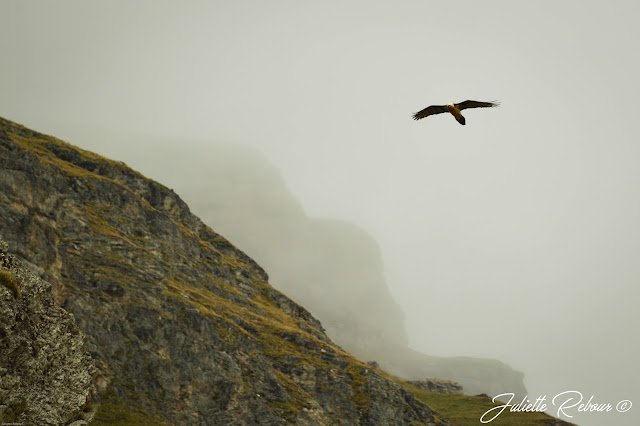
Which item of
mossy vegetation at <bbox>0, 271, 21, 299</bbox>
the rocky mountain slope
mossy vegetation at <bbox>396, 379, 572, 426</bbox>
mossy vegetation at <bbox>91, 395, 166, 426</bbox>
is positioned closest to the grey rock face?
mossy vegetation at <bbox>0, 271, 21, 299</bbox>

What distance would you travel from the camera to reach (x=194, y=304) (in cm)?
8562

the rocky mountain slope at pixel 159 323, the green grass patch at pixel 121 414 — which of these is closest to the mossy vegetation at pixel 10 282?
the green grass patch at pixel 121 414

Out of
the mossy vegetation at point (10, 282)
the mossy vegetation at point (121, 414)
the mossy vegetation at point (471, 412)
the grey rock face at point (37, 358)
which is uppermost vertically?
the mossy vegetation at point (471, 412)

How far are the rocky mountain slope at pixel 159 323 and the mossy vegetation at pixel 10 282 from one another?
25.7 m

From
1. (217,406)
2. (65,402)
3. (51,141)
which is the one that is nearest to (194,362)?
(217,406)

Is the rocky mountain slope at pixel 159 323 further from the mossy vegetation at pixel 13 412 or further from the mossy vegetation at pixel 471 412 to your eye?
the mossy vegetation at pixel 471 412

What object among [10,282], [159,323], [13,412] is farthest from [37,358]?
[159,323]

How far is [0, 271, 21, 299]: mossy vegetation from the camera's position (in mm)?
30756

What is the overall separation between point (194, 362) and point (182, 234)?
50.9 m

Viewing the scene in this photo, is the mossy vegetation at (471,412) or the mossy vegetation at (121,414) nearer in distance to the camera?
the mossy vegetation at (121,414)

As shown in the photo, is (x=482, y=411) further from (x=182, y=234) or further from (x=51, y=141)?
(x=51, y=141)

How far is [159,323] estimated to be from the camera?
73.6 m

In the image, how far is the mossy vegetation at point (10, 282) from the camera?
30.8 metres

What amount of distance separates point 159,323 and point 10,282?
44461mm
